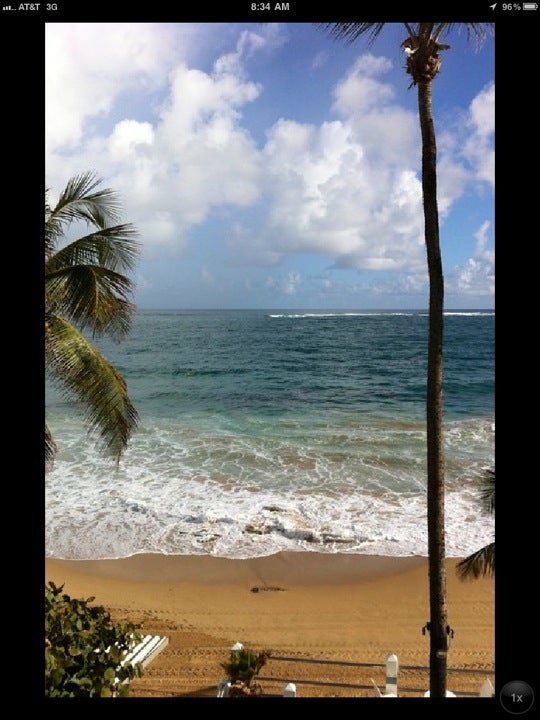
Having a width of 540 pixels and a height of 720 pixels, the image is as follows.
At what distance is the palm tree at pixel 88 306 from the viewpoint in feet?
14.5

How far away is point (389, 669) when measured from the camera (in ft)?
15.8

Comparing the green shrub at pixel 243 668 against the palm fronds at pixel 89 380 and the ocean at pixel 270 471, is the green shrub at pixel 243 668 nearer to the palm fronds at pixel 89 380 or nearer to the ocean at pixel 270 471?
the palm fronds at pixel 89 380

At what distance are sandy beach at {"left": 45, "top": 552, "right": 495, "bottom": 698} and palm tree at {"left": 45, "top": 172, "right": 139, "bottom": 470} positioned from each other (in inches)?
126

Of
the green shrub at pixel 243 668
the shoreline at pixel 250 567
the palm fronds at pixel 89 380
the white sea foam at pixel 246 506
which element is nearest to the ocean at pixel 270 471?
the white sea foam at pixel 246 506

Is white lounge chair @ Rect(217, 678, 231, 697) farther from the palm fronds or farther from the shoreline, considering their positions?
the shoreline

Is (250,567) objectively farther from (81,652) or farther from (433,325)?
(433,325)

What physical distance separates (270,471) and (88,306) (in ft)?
38.6

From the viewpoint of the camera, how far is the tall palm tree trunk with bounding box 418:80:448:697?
11.8ft
